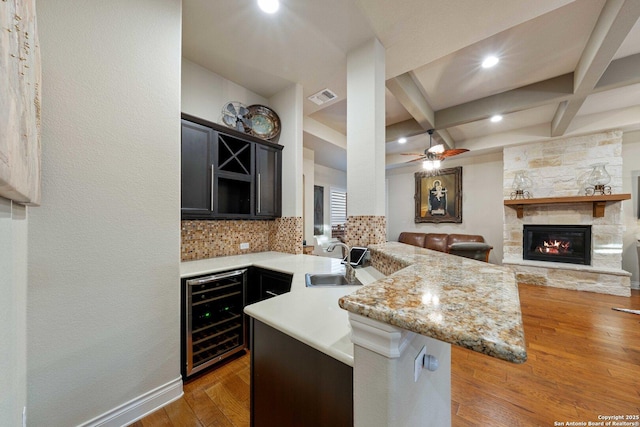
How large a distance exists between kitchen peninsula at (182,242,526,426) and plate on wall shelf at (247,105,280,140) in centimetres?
227

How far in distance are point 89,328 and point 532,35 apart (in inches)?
161

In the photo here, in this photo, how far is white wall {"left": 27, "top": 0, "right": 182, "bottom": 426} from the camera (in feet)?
3.81

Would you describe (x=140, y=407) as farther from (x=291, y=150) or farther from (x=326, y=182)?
(x=326, y=182)

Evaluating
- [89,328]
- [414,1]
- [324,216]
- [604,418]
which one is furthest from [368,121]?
[324,216]

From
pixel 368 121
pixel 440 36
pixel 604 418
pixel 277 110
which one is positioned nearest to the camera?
pixel 604 418

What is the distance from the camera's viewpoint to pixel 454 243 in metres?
4.67

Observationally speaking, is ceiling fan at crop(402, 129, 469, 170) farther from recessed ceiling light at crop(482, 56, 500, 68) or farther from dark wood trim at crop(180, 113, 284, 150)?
dark wood trim at crop(180, 113, 284, 150)

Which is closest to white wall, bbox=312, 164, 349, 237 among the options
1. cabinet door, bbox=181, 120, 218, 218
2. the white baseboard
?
cabinet door, bbox=181, 120, 218, 218

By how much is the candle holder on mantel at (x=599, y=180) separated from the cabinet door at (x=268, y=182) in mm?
5168

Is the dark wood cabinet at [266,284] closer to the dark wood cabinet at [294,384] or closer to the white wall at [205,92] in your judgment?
the dark wood cabinet at [294,384]

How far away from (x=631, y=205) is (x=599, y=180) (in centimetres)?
82

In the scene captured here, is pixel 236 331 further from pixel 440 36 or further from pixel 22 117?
pixel 440 36

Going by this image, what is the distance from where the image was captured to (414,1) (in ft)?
5.32

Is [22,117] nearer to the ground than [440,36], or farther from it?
nearer to the ground
